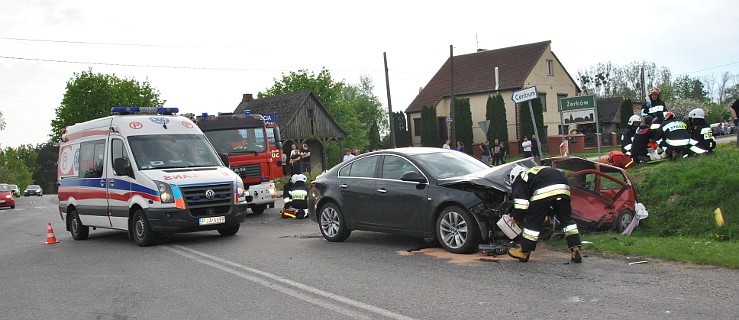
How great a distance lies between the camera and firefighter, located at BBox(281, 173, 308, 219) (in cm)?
1614

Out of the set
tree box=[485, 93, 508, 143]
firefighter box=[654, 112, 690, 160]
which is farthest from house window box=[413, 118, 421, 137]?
firefighter box=[654, 112, 690, 160]

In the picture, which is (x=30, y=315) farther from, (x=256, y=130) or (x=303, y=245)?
(x=256, y=130)

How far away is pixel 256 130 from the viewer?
60.4 ft

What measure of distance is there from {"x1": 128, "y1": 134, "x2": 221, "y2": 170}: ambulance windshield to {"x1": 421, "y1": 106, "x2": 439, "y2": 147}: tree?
137 ft

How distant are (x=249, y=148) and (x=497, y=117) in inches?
1371

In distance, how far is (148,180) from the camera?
1165 cm

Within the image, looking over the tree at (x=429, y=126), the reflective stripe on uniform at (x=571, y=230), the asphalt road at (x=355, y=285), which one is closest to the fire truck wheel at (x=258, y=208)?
the asphalt road at (x=355, y=285)

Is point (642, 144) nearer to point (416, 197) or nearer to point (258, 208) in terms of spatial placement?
point (416, 197)

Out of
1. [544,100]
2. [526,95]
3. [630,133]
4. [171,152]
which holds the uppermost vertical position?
[544,100]

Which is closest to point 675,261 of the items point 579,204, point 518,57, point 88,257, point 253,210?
point 579,204

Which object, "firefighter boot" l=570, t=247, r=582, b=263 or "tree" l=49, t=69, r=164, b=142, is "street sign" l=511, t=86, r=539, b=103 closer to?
"firefighter boot" l=570, t=247, r=582, b=263

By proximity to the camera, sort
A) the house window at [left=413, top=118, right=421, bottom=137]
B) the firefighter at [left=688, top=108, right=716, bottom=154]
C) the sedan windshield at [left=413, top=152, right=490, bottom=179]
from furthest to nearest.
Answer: the house window at [left=413, top=118, right=421, bottom=137] → the firefighter at [left=688, top=108, right=716, bottom=154] → the sedan windshield at [left=413, top=152, right=490, bottom=179]

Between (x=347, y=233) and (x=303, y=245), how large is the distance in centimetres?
79

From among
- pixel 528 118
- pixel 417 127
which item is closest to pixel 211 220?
pixel 528 118
